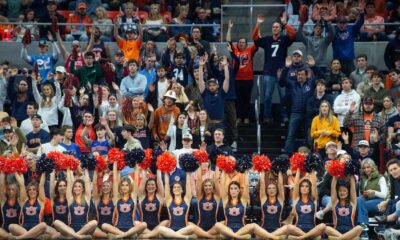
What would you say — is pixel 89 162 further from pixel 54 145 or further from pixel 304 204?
pixel 304 204

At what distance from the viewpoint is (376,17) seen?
27.4 metres

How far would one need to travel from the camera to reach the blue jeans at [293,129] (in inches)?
975

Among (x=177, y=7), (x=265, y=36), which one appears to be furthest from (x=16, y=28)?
(x=265, y=36)

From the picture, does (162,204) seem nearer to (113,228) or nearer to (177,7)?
(113,228)

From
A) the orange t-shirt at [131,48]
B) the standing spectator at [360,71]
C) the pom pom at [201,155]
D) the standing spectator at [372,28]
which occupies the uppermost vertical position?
the standing spectator at [372,28]

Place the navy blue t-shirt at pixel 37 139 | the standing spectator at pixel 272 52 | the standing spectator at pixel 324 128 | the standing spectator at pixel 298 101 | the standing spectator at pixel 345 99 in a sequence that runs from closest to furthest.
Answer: the standing spectator at pixel 324 128 < the navy blue t-shirt at pixel 37 139 < the standing spectator at pixel 345 99 < the standing spectator at pixel 298 101 < the standing spectator at pixel 272 52

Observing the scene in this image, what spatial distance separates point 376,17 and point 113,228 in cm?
774

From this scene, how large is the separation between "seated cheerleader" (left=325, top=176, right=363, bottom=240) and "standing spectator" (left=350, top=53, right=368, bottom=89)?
3741 millimetres

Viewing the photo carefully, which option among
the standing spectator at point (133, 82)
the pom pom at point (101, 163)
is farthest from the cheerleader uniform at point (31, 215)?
the standing spectator at point (133, 82)

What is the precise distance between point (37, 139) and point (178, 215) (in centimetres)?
316

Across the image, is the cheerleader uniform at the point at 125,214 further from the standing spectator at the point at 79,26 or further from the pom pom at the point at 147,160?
the standing spectator at the point at 79,26

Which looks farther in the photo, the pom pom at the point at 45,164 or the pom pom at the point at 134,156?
the pom pom at the point at 134,156

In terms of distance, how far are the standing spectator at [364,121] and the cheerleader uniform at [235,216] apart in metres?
2.76

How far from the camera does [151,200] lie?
880 inches
